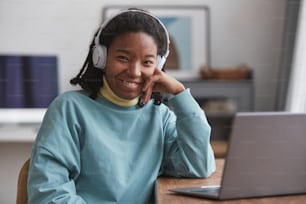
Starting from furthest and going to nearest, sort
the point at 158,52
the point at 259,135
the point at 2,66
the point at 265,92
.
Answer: the point at 265,92
the point at 2,66
the point at 158,52
the point at 259,135

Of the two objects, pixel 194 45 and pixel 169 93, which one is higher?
pixel 169 93

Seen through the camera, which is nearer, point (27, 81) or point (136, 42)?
point (136, 42)

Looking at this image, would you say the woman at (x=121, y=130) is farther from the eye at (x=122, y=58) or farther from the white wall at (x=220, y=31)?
the white wall at (x=220, y=31)

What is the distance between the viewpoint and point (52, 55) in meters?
1.95

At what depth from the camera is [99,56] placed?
59 centimetres

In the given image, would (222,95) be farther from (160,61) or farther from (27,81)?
(160,61)

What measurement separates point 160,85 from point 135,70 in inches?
1.8

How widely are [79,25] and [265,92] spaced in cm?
74

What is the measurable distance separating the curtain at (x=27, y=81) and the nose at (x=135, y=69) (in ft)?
4.37

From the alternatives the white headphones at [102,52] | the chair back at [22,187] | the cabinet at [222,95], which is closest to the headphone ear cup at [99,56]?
the white headphones at [102,52]

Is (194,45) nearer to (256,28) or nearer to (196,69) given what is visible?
(196,69)

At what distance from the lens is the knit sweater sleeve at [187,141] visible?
0.59 metres

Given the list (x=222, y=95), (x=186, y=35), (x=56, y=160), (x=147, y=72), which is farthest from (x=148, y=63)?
(x=186, y=35)

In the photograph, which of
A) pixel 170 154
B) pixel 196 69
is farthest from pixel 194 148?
pixel 196 69
